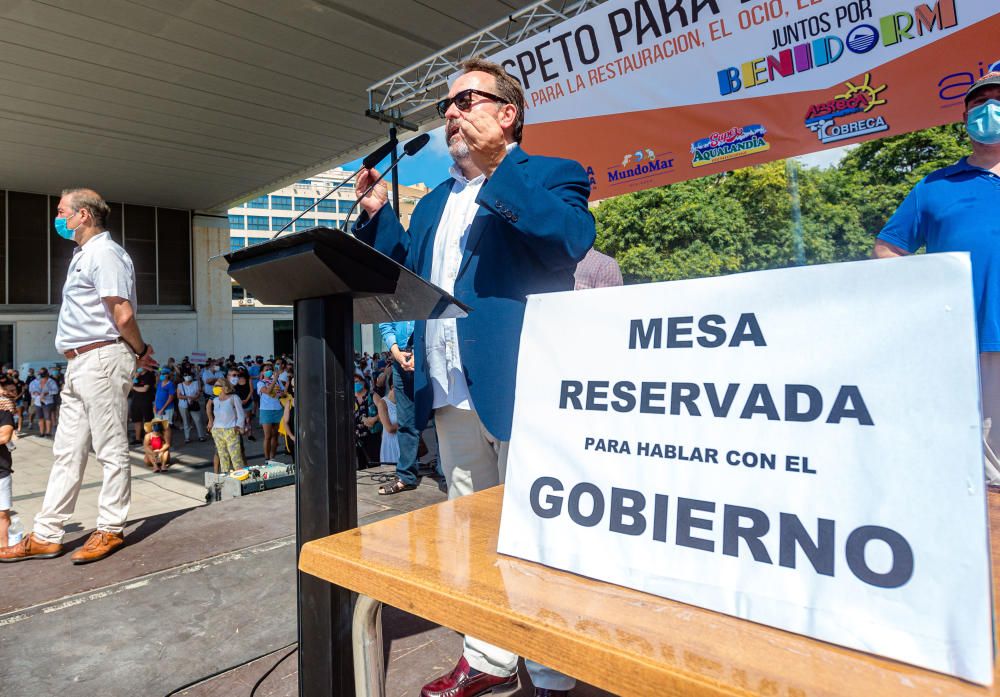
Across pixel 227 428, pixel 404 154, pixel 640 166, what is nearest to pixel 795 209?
pixel 640 166

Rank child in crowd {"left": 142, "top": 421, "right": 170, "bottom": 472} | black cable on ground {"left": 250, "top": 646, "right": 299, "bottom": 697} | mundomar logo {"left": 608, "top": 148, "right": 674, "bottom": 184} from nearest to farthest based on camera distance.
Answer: black cable on ground {"left": 250, "top": 646, "right": 299, "bottom": 697} → mundomar logo {"left": 608, "top": 148, "right": 674, "bottom": 184} → child in crowd {"left": 142, "top": 421, "right": 170, "bottom": 472}

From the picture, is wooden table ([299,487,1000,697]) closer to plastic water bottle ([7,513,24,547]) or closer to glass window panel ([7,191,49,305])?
plastic water bottle ([7,513,24,547])

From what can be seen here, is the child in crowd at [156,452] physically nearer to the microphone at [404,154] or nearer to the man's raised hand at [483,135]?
the microphone at [404,154]

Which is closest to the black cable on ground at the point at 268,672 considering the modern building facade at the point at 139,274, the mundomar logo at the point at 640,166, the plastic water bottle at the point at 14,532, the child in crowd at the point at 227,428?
the plastic water bottle at the point at 14,532

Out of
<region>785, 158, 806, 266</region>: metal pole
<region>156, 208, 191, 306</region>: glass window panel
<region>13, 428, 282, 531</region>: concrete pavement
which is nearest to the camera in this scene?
<region>13, 428, 282, 531</region>: concrete pavement

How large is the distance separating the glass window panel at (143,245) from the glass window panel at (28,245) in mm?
2244

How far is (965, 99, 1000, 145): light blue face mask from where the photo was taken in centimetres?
176

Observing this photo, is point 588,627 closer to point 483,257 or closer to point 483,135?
point 483,135

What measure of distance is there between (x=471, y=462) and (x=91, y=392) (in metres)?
2.38

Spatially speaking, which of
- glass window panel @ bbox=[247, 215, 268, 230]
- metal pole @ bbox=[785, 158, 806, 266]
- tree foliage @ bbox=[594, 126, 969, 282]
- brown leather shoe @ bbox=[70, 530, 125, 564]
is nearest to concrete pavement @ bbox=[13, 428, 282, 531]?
brown leather shoe @ bbox=[70, 530, 125, 564]

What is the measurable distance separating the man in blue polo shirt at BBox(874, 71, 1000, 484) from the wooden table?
120 centimetres

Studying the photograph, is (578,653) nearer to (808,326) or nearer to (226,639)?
(808,326)

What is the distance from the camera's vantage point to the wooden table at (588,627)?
1.54 feet

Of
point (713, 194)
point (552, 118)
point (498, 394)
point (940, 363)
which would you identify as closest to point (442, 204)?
point (498, 394)
